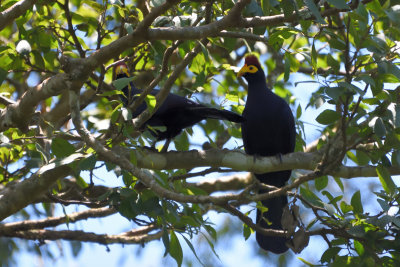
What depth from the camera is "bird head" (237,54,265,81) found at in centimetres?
449

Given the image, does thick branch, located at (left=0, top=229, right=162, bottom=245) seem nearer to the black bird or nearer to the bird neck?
the black bird

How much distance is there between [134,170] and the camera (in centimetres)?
269

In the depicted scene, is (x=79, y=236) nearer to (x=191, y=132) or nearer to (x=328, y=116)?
(x=191, y=132)

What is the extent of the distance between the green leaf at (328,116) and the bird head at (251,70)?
5.24ft

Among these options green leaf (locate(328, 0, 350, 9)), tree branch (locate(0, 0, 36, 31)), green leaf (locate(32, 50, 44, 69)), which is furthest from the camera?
green leaf (locate(32, 50, 44, 69))

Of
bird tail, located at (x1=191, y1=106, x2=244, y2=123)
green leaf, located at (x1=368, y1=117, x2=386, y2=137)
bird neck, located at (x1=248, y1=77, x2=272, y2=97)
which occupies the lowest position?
green leaf, located at (x1=368, y1=117, x2=386, y2=137)

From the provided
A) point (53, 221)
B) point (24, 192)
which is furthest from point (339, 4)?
point (53, 221)

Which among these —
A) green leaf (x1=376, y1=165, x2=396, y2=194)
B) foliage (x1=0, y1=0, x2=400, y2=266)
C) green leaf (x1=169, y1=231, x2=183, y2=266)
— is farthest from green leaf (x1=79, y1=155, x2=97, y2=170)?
green leaf (x1=376, y1=165, x2=396, y2=194)

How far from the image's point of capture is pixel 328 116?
2920mm

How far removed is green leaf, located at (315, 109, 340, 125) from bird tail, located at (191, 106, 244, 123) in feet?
2.18

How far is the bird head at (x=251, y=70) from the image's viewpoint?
14.7ft

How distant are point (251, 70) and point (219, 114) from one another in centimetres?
108

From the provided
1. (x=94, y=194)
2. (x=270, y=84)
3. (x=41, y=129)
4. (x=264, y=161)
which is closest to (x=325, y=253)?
(x=264, y=161)

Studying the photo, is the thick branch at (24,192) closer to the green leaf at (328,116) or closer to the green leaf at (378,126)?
the green leaf at (328,116)
